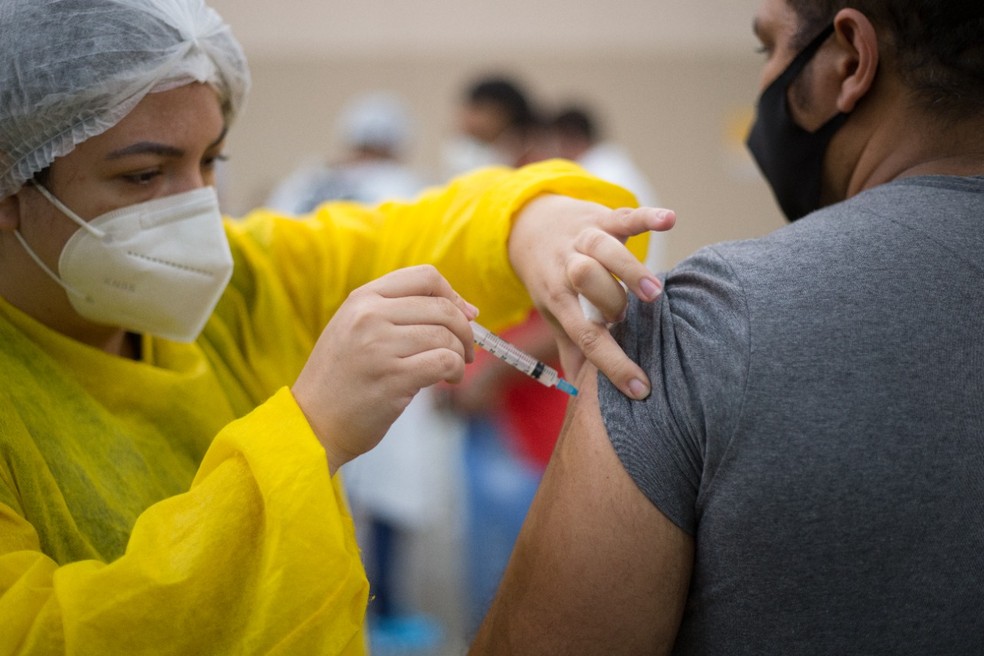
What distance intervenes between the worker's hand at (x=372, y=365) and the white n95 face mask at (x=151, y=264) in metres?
0.31

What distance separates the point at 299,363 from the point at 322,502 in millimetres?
514

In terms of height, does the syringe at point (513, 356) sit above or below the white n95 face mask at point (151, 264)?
below

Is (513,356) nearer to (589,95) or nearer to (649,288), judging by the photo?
(649,288)

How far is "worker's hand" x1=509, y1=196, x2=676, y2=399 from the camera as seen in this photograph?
98cm

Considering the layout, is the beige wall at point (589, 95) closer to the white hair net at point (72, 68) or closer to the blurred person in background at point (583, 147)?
the blurred person in background at point (583, 147)

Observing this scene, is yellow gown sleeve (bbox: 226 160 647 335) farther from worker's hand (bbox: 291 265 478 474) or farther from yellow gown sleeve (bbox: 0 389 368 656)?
yellow gown sleeve (bbox: 0 389 368 656)

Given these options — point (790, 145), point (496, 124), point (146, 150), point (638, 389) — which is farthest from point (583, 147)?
point (638, 389)

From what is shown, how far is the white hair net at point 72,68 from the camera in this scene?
1.05m

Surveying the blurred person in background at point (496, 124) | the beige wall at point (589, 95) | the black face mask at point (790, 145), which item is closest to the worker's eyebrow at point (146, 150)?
the black face mask at point (790, 145)

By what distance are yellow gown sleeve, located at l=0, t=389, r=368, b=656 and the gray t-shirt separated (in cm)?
32

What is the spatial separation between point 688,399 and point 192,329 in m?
0.69

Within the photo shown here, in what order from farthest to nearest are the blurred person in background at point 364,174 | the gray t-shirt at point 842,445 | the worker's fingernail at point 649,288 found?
the blurred person in background at point 364,174 → the worker's fingernail at point 649,288 → the gray t-shirt at point 842,445

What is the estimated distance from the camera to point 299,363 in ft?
4.61

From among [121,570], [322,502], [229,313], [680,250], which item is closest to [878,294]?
[322,502]
